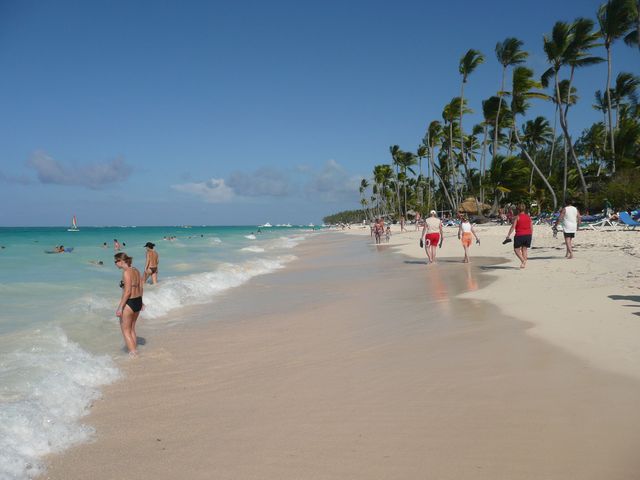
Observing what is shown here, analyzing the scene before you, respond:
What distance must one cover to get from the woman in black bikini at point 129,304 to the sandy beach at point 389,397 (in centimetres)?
25

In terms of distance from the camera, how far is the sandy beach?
9.65ft

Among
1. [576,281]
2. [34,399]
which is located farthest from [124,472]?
[576,281]

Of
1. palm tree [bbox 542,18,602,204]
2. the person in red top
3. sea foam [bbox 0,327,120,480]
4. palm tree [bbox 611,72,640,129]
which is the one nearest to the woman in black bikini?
sea foam [bbox 0,327,120,480]

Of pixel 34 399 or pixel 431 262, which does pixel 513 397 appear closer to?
pixel 34 399

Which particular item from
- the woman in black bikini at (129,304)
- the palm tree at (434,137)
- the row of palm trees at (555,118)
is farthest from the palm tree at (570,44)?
the woman in black bikini at (129,304)

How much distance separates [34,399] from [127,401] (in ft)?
2.62

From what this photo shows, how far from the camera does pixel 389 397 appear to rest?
13.0 ft

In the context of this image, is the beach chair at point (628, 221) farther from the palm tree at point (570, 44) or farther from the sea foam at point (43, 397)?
the sea foam at point (43, 397)

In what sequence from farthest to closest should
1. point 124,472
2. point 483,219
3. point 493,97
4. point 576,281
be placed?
point 483,219
point 493,97
point 576,281
point 124,472

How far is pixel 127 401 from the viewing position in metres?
4.30

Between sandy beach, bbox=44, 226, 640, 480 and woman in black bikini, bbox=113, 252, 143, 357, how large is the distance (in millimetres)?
251

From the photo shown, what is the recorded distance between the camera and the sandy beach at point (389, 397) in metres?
2.94

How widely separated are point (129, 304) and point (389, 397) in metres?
3.93

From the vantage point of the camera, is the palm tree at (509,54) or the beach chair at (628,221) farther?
the palm tree at (509,54)
